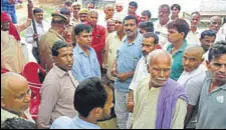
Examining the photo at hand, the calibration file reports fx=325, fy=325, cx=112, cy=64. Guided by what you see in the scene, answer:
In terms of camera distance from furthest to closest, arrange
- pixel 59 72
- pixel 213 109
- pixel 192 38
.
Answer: pixel 192 38 → pixel 59 72 → pixel 213 109

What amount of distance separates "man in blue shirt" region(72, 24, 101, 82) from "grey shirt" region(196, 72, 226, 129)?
1210mm

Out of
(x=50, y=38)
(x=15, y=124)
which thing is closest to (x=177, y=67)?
(x=50, y=38)

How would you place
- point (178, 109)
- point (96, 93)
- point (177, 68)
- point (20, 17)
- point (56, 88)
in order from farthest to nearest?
point (20, 17) → point (177, 68) → point (56, 88) → point (178, 109) → point (96, 93)

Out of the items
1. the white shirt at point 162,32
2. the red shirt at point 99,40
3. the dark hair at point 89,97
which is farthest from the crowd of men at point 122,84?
the white shirt at point 162,32

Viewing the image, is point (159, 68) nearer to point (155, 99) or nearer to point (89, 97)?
point (155, 99)

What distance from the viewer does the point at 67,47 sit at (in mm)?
2602

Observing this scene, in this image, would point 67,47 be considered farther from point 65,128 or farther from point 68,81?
point 65,128

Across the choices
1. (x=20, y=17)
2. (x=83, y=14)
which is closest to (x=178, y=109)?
(x=83, y=14)

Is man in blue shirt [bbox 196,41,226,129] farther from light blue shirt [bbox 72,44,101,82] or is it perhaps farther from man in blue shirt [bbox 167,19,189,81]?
light blue shirt [bbox 72,44,101,82]

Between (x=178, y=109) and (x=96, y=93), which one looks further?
(x=178, y=109)

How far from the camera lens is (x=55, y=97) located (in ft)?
7.63

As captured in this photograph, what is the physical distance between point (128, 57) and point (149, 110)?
4.61ft

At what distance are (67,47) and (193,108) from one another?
1.14 meters

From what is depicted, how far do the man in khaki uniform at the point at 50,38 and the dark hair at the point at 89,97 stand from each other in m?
2.21
